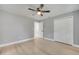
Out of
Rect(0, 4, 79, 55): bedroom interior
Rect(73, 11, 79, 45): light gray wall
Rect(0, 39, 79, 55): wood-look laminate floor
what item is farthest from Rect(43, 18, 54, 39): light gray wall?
Rect(73, 11, 79, 45): light gray wall

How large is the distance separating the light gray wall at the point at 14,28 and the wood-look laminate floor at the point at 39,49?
Answer: 13 centimetres

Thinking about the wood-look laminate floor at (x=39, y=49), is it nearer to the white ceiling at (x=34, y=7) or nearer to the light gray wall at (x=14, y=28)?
the light gray wall at (x=14, y=28)

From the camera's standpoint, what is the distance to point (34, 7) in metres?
1.75

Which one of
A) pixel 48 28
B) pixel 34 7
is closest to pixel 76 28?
pixel 48 28

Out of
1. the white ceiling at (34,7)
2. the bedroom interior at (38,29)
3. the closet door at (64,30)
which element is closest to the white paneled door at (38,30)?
the bedroom interior at (38,29)

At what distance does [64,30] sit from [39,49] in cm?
57

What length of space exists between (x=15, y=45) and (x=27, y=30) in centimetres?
35

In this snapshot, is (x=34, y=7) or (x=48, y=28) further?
(x=48, y=28)

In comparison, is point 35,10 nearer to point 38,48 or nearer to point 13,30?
point 13,30

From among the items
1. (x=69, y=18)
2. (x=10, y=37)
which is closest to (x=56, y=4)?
(x=69, y=18)

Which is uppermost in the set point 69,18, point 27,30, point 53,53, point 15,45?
point 69,18

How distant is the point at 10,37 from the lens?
175cm

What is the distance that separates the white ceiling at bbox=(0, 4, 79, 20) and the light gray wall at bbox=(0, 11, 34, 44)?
0.27 feet

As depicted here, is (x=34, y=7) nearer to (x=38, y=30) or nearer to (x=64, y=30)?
(x=38, y=30)
